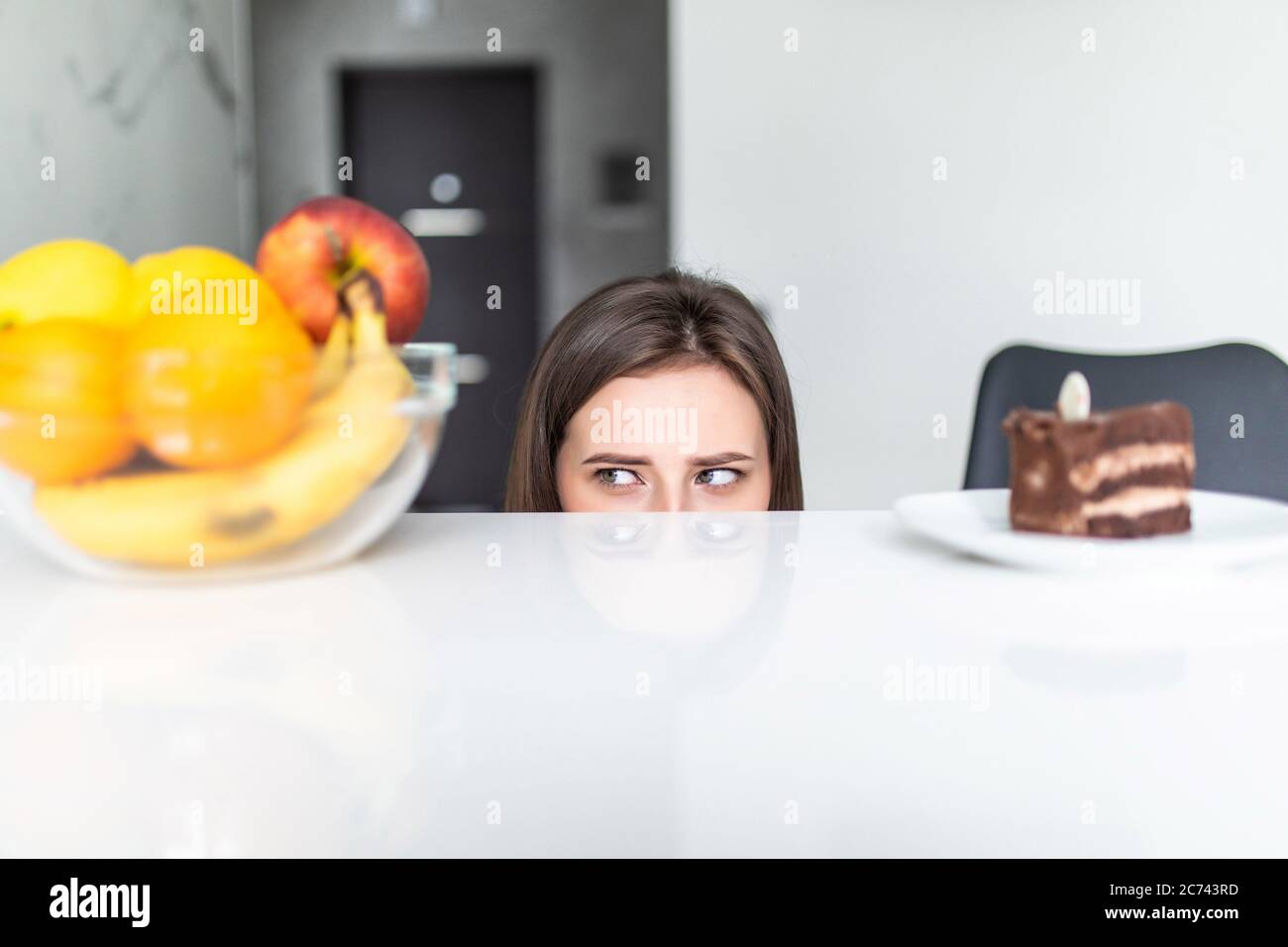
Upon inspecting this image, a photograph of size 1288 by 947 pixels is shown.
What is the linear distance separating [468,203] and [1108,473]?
4.42 m

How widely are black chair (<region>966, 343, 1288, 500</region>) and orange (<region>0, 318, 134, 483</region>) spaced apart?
1467mm

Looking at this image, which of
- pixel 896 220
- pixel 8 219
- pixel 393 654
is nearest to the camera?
pixel 393 654

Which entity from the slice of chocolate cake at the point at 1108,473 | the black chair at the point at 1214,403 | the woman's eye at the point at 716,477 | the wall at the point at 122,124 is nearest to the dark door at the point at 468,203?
the wall at the point at 122,124

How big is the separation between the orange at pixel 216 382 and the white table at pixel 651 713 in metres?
0.07

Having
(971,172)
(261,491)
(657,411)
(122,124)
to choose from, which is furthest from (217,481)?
(971,172)

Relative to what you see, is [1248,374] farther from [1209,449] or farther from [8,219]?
[8,219]

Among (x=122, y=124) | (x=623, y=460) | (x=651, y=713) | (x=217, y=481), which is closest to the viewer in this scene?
(x=651, y=713)

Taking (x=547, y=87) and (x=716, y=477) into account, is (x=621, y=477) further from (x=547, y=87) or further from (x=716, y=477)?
(x=547, y=87)

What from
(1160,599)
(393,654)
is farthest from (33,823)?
(1160,599)

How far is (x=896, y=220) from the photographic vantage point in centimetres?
277

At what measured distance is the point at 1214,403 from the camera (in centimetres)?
160

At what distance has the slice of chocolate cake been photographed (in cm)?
51

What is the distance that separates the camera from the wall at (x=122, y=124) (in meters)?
1.92
